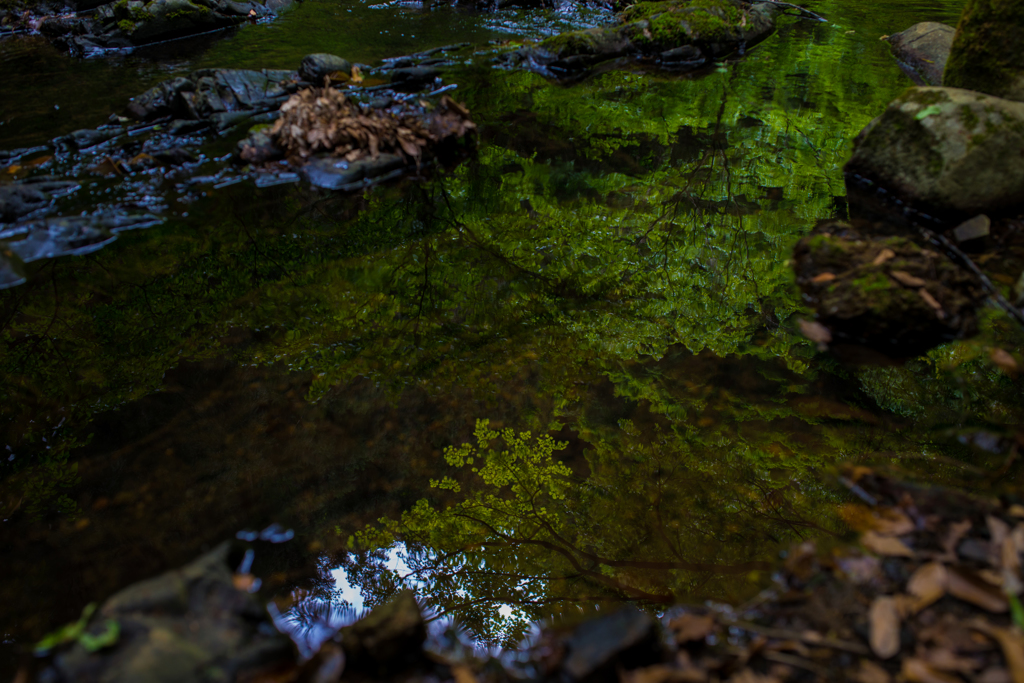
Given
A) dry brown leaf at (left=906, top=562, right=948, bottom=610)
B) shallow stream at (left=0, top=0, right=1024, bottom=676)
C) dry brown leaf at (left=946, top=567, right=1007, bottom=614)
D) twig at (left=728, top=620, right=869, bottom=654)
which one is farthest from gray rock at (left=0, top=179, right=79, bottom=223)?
dry brown leaf at (left=946, top=567, right=1007, bottom=614)

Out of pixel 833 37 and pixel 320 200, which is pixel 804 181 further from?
pixel 833 37

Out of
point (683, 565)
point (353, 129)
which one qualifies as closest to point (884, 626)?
point (683, 565)

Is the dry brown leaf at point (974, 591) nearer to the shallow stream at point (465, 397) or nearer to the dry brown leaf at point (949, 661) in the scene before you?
the dry brown leaf at point (949, 661)

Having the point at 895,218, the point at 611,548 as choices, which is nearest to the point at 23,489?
the point at 611,548

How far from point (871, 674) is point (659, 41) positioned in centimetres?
992

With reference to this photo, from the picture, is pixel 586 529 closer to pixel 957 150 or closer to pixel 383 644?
pixel 383 644

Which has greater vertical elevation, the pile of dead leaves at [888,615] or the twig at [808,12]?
the twig at [808,12]

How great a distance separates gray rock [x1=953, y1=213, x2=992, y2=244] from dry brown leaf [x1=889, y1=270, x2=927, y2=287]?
1074 mm

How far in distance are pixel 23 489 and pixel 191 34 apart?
35.6 feet

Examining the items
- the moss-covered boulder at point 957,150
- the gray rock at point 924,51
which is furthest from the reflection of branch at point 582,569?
the gray rock at point 924,51

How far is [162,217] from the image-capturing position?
4.98 metres

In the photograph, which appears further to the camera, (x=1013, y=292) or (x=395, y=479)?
(x=1013, y=292)

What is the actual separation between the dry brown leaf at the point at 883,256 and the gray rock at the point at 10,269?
6.33 metres

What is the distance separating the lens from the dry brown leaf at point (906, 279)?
12.0ft
